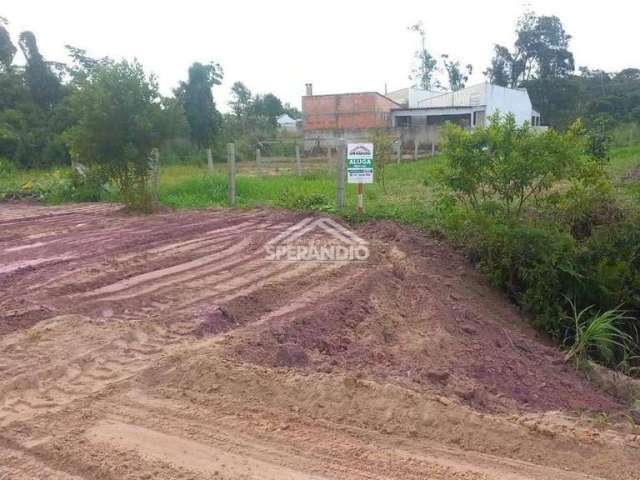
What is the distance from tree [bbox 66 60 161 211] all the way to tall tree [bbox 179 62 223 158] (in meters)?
19.4

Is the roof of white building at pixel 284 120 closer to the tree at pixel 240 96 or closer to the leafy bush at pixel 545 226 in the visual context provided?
the tree at pixel 240 96

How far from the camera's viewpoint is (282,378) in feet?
13.4

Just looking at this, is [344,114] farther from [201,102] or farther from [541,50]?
[541,50]

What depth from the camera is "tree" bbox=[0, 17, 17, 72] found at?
1069 inches

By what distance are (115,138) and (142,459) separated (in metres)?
10.1

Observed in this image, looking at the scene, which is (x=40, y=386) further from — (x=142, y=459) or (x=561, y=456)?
(x=561, y=456)

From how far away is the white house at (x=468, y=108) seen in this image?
37719 mm

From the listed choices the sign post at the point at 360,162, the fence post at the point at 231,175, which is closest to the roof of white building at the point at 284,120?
the fence post at the point at 231,175

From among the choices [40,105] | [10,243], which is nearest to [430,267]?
[10,243]

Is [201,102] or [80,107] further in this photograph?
[201,102]

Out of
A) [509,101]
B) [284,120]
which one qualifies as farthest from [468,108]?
[284,120]

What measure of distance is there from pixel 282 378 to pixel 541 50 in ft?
179

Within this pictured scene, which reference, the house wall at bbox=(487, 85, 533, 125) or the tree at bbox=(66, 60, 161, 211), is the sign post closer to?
the tree at bbox=(66, 60, 161, 211)

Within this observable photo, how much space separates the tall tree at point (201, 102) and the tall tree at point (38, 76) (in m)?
6.79
